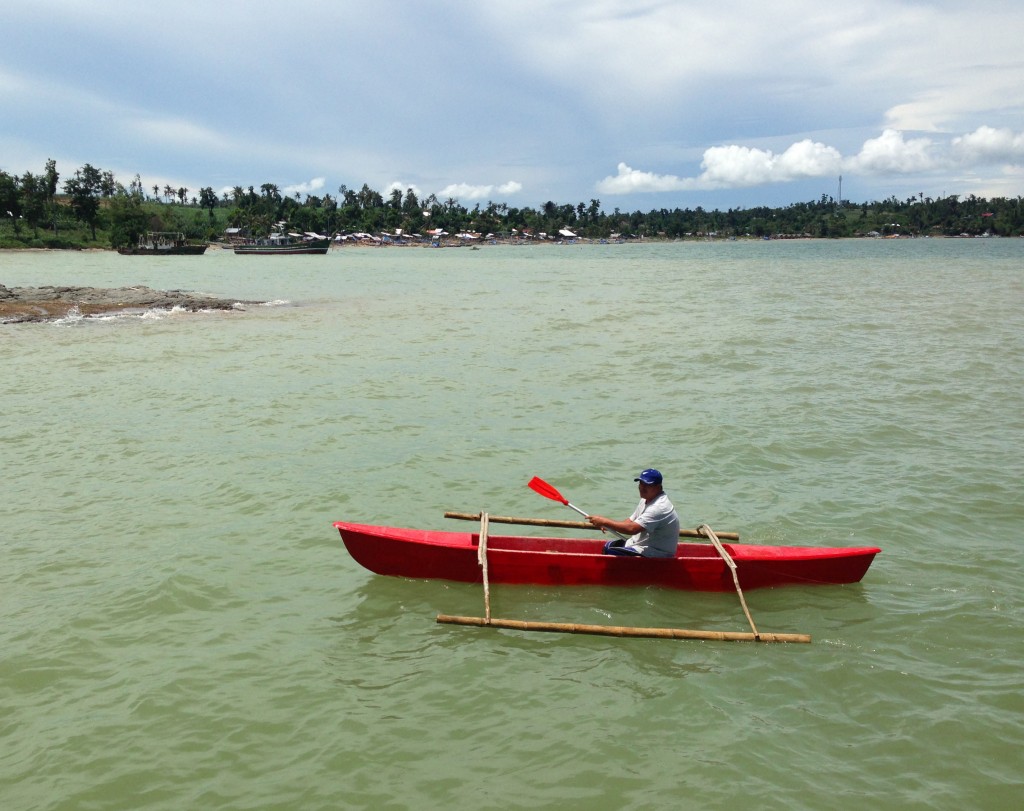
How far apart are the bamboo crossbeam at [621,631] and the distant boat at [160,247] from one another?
322 feet

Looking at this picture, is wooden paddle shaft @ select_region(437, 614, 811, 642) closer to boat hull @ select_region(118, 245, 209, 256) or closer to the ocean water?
the ocean water

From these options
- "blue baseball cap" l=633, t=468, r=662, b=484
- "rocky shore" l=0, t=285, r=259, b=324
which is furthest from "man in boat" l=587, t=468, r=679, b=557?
"rocky shore" l=0, t=285, r=259, b=324

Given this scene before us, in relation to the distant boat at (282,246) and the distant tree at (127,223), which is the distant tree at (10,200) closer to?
the distant tree at (127,223)

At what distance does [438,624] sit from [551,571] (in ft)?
4.64

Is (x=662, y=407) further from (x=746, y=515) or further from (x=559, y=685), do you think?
(x=559, y=685)

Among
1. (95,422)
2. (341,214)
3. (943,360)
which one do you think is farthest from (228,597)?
(341,214)

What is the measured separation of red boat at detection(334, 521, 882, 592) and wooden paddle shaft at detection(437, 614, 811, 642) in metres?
0.95

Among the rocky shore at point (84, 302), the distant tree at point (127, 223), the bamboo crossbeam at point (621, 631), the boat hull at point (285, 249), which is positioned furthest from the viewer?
the boat hull at point (285, 249)

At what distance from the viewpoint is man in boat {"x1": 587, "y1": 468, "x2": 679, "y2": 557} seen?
812 cm

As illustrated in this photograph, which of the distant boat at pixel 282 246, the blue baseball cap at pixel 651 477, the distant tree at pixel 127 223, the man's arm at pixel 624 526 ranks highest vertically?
the distant tree at pixel 127 223

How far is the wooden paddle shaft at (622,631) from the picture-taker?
704 cm

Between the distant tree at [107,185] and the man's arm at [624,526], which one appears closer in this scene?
the man's arm at [624,526]

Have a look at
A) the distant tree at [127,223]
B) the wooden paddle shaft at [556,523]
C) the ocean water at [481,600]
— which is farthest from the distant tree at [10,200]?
the wooden paddle shaft at [556,523]

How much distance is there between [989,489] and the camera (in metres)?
11.3
